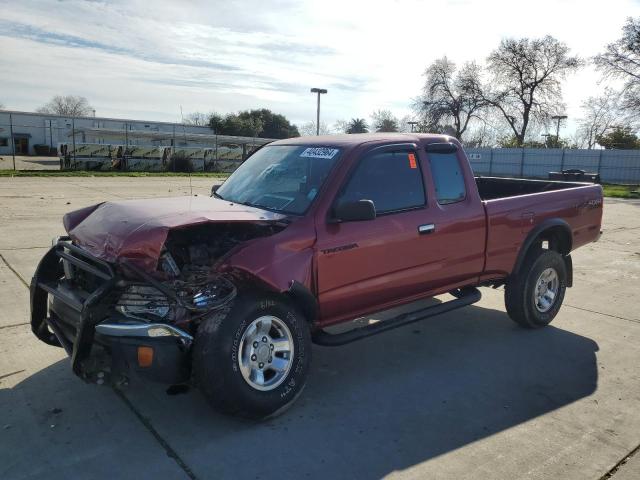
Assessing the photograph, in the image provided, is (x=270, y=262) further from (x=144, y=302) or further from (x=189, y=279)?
(x=144, y=302)

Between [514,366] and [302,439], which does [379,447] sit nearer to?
[302,439]

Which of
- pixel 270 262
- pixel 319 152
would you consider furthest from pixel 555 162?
pixel 270 262

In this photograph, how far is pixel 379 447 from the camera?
3.35m

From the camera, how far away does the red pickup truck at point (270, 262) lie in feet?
10.9

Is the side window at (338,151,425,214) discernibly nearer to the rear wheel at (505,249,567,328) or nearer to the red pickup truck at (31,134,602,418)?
the red pickup truck at (31,134,602,418)

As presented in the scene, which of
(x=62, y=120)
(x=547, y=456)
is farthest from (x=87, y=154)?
(x=547, y=456)

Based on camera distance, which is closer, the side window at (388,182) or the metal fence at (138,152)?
the side window at (388,182)

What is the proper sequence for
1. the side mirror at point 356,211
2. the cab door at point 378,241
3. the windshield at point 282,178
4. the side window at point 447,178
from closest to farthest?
the side mirror at point 356,211
the cab door at point 378,241
the windshield at point 282,178
the side window at point 447,178

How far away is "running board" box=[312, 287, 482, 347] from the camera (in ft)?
13.2

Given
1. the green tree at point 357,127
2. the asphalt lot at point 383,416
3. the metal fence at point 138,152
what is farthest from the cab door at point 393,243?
the green tree at point 357,127

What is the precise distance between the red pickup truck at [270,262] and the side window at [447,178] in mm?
14

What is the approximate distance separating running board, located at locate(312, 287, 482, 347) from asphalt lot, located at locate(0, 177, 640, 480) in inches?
15.8

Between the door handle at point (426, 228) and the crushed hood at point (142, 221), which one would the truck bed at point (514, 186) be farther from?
the crushed hood at point (142, 221)

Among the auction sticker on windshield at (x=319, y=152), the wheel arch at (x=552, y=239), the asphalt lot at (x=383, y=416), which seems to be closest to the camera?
the asphalt lot at (x=383, y=416)
